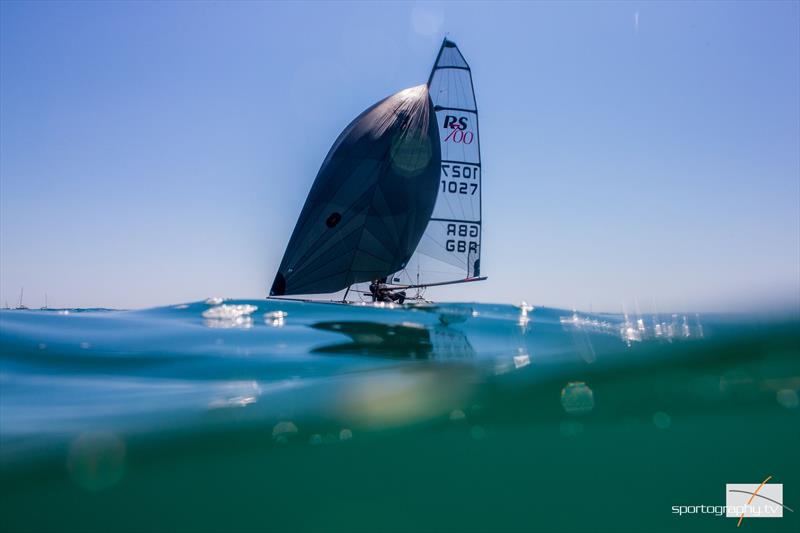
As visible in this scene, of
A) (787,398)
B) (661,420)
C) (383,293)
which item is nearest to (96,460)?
(661,420)

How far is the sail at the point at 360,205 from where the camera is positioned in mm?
17906

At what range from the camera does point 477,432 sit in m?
9.48

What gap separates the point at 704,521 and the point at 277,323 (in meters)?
8.79

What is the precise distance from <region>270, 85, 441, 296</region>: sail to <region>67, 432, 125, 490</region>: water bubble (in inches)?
415

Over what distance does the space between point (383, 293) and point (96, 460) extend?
15.6 metres

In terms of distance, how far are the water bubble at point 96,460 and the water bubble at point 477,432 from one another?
6005 millimetres

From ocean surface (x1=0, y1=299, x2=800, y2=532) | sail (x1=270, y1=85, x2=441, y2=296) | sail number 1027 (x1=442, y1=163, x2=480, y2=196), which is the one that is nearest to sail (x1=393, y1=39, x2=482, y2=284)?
sail number 1027 (x1=442, y1=163, x2=480, y2=196)

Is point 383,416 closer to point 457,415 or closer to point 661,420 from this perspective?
point 457,415

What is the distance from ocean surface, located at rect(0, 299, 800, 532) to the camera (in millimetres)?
7441

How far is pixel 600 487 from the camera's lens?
10.5 metres

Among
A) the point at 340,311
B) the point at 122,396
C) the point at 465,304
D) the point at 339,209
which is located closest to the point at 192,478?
the point at 122,396

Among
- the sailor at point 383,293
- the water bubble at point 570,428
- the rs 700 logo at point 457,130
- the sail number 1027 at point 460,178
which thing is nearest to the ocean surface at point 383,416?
the water bubble at point 570,428

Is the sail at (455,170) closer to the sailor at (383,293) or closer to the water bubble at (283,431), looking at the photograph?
the sailor at (383,293)

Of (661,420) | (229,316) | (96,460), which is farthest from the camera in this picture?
(661,420)
